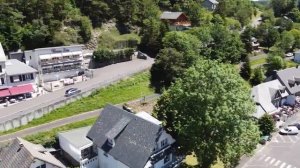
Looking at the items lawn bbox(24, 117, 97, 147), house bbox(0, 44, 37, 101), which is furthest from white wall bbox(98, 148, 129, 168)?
house bbox(0, 44, 37, 101)

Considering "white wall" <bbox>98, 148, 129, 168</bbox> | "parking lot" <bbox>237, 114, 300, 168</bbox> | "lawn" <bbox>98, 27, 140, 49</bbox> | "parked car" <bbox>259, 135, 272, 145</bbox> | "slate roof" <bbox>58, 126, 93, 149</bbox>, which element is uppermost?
"lawn" <bbox>98, 27, 140, 49</bbox>

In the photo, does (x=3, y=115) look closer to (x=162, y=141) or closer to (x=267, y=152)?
(x=162, y=141)

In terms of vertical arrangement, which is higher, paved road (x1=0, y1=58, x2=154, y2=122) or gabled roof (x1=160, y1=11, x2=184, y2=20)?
gabled roof (x1=160, y1=11, x2=184, y2=20)

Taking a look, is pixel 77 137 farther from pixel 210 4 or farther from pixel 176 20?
pixel 210 4

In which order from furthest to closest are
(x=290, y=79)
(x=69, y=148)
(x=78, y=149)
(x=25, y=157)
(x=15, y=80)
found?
(x=290, y=79), (x=15, y=80), (x=69, y=148), (x=78, y=149), (x=25, y=157)

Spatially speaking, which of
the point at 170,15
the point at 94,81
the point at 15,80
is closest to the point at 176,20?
the point at 170,15

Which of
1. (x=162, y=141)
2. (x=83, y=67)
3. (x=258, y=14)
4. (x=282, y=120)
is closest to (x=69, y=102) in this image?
(x=83, y=67)

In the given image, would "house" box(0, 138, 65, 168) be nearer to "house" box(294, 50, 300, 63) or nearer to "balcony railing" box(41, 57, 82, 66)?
"balcony railing" box(41, 57, 82, 66)
